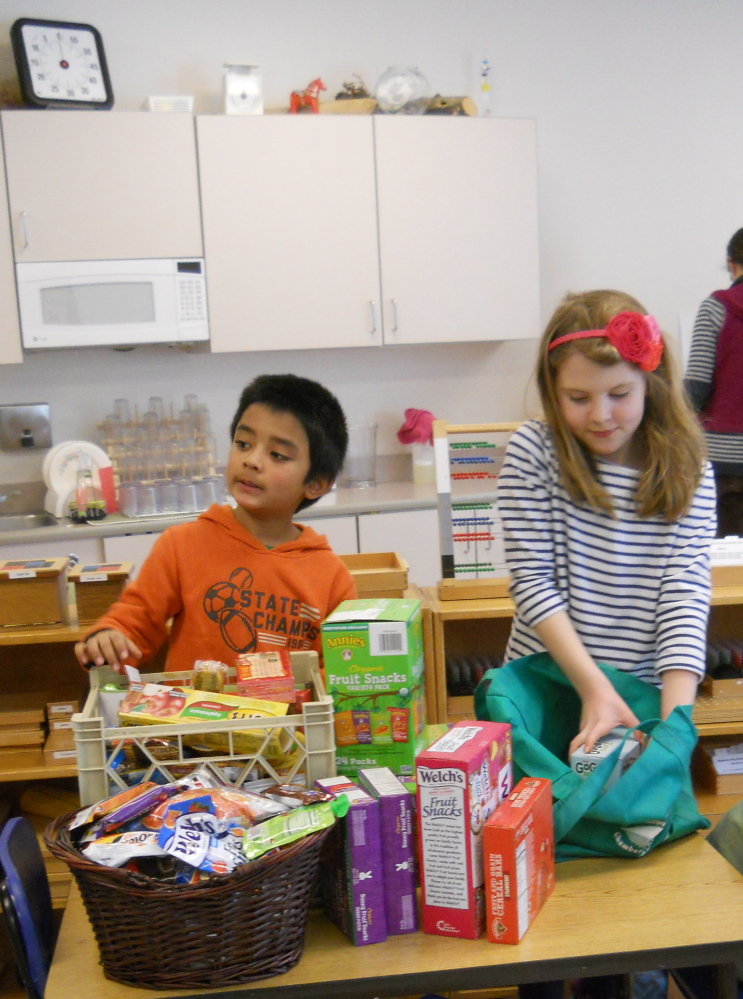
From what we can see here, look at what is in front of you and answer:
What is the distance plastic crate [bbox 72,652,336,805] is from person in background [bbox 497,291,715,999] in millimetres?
408

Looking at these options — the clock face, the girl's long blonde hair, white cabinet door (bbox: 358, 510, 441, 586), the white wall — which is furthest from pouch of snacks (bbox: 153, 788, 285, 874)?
the clock face

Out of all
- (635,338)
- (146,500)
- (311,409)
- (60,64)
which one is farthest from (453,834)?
(60,64)

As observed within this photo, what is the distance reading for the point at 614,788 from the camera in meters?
1.08

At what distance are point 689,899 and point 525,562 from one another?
522 millimetres

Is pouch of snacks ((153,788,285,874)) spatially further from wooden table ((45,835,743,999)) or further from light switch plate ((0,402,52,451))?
light switch plate ((0,402,52,451))

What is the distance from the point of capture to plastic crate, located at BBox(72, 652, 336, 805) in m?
1.02

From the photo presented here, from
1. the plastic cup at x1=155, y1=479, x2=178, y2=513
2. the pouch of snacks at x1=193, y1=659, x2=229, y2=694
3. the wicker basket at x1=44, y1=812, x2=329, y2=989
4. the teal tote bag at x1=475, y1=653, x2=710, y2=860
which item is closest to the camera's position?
the wicker basket at x1=44, y1=812, x2=329, y2=989

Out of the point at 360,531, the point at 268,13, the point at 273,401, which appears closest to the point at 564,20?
the point at 268,13

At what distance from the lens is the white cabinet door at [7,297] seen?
10.5 feet

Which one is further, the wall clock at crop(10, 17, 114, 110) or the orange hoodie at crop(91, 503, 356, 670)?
the wall clock at crop(10, 17, 114, 110)

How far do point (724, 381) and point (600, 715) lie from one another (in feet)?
6.77

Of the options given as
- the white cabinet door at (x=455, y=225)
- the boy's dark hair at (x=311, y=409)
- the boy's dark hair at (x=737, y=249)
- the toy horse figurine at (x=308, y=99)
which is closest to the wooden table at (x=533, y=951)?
the boy's dark hair at (x=311, y=409)

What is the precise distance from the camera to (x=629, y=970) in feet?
3.12

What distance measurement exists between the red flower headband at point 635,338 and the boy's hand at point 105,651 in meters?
0.79
